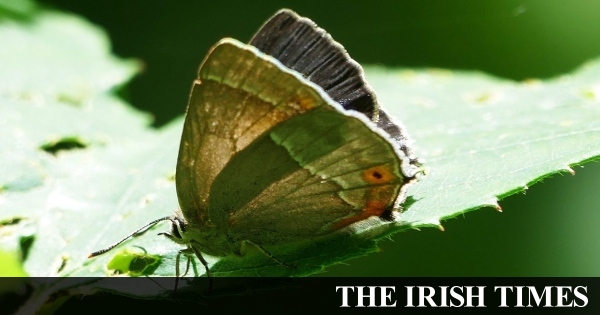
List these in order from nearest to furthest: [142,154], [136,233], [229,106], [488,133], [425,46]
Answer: [229,106], [136,233], [488,133], [142,154], [425,46]

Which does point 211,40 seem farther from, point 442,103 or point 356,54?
point 442,103

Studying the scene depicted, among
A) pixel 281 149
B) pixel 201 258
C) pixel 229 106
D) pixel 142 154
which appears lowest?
pixel 201 258

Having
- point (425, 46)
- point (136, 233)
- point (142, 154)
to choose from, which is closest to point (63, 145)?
point (142, 154)

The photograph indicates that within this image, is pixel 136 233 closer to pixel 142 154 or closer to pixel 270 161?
pixel 270 161

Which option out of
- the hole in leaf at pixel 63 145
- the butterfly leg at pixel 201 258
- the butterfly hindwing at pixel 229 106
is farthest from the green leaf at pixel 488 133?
the hole in leaf at pixel 63 145

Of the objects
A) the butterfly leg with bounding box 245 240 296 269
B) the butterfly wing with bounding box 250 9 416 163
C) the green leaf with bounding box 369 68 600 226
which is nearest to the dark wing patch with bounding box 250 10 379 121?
the butterfly wing with bounding box 250 9 416 163

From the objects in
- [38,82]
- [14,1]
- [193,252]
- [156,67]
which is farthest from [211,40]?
[193,252]
